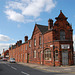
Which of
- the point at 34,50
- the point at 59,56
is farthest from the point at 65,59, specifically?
the point at 34,50

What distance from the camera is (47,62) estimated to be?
2655 centimetres

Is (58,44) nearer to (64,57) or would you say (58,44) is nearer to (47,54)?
(64,57)

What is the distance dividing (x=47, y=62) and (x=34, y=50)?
8511mm

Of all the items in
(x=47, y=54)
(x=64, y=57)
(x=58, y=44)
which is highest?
(x=58, y=44)

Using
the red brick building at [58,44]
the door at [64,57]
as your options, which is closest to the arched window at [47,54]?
the red brick building at [58,44]

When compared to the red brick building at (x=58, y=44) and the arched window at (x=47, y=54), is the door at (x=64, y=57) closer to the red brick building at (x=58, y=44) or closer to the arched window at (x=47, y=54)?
the red brick building at (x=58, y=44)

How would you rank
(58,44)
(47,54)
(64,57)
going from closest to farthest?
(64,57)
(58,44)
(47,54)

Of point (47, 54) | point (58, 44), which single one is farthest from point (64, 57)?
point (47, 54)

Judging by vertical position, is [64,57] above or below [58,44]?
below

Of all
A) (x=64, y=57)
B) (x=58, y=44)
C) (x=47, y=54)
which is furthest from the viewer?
(x=47, y=54)

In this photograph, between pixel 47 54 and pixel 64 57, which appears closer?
pixel 64 57

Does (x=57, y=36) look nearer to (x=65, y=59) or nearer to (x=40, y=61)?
(x=65, y=59)

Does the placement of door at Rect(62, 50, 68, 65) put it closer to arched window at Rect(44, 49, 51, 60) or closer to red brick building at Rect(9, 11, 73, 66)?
red brick building at Rect(9, 11, 73, 66)

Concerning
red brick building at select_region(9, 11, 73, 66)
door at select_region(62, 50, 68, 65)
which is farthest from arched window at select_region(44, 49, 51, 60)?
door at select_region(62, 50, 68, 65)
